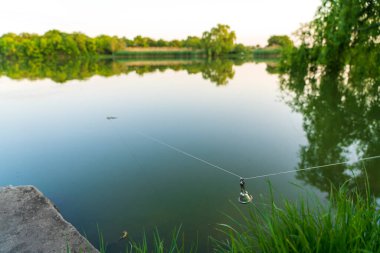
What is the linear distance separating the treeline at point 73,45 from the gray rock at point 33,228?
74.5 meters

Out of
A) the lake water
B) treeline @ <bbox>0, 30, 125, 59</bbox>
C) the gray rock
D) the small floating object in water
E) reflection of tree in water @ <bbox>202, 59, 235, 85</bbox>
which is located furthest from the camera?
treeline @ <bbox>0, 30, 125, 59</bbox>

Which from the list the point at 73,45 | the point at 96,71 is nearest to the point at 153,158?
the point at 96,71

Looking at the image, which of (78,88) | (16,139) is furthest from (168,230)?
(78,88)

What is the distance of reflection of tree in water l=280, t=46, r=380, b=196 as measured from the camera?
4555mm

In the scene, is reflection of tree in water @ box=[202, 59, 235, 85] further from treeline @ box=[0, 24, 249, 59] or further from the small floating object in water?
treeline @ box=[0, 24, 249, 59]

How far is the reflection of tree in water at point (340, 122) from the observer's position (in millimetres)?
4555

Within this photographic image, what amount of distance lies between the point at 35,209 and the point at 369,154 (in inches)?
224

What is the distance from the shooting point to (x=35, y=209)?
3062 millimetres

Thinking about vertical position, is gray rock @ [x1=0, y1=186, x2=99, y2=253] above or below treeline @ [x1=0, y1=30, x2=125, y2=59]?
below

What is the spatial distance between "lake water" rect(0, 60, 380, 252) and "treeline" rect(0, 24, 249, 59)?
2613 inches

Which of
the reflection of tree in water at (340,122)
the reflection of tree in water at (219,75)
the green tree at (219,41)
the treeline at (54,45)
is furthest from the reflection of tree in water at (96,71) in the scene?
the green tree at (219,41)

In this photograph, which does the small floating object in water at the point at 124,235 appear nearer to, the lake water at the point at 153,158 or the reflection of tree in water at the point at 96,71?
the lake water at the point at 153,158

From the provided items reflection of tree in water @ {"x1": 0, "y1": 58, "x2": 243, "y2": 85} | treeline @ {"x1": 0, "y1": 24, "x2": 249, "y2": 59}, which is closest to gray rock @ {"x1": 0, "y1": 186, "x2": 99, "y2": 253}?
reflection of tree in water @ {"x1": 0, "y1": 58, "x2": 243, "y2": 85}

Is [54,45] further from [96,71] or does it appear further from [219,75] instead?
[219,75]
